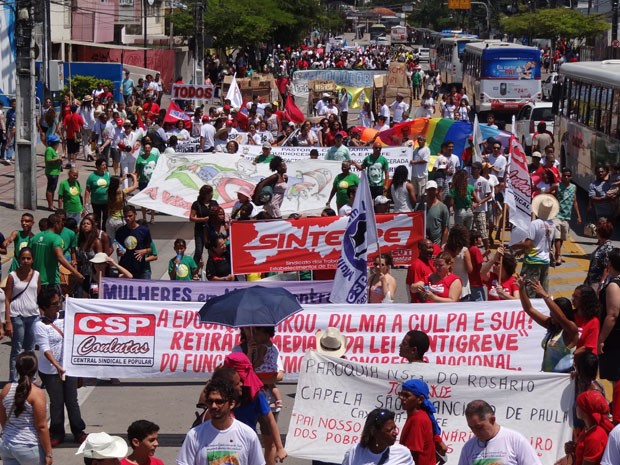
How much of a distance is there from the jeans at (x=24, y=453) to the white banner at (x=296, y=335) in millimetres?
2275

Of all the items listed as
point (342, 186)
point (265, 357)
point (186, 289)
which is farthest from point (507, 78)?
point (265, 357)

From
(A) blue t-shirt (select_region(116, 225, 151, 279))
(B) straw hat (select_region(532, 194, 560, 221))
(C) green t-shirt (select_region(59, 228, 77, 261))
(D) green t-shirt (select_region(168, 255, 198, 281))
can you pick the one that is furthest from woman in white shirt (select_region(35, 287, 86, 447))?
(B) straw hat (select_region(532, 194, 560, 221))

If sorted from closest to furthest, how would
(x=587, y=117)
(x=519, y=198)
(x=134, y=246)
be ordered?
(x=134, y=246) → (x=519, y=198) → (x=587, y=117)

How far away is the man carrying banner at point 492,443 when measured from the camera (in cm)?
740

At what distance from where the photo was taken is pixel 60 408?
10391 mm

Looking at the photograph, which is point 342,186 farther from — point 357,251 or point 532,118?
point 532,118

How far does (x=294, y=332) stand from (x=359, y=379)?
185 centimetres

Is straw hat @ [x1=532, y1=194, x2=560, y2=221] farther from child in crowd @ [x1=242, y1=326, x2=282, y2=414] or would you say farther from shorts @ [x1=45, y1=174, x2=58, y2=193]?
shorts @ [x1=45, y1=174, x2=58, y2=193]

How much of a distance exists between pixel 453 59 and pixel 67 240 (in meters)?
48.7

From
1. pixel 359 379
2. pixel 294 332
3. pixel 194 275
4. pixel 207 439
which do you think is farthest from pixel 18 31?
pixel 207 439

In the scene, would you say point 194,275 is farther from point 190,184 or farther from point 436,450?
point 190,184

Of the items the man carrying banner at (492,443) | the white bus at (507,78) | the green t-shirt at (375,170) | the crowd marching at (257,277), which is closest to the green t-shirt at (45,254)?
the crowd marching at (257,277)

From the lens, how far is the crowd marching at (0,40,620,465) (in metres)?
7.40

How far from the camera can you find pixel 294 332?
11008mm
